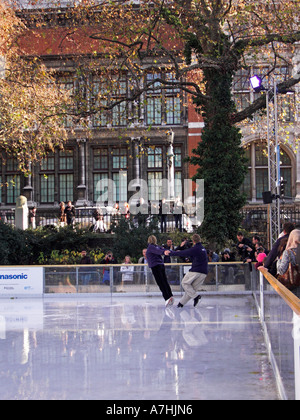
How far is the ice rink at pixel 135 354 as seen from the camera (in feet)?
24.2

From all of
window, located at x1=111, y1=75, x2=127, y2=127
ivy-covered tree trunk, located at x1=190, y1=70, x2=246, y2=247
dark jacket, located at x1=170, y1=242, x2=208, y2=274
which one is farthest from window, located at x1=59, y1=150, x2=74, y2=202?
dark jacket, located at x1=170, y1=242, x2=208, y2=274

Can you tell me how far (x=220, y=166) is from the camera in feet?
80.7

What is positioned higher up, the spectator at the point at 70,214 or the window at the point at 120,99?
the window at the point at 120,99

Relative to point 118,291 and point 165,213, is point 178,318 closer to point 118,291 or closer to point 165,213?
point 118,291

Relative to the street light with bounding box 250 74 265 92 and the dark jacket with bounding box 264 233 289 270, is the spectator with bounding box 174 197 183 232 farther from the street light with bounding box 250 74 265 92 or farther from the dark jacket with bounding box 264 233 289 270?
the dark jacket with bounding box 264 233 289 270

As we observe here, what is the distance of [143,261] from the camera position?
2262cm

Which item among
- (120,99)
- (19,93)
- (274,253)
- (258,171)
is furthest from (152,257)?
(258,171)

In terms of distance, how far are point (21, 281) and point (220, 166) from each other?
8.20 meters

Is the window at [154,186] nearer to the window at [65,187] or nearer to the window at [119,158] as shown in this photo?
the window at [119,158]

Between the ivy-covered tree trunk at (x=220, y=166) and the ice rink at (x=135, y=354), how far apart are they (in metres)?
6.95

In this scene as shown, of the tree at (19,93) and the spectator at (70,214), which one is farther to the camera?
the spectator at (70,214)

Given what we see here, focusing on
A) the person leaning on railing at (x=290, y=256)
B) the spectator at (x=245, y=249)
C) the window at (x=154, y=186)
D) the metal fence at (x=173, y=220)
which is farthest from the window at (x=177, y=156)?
the person leaning on railing at (x=290, y=256)

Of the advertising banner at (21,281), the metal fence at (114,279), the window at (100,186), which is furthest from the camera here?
the window at (100,186)
